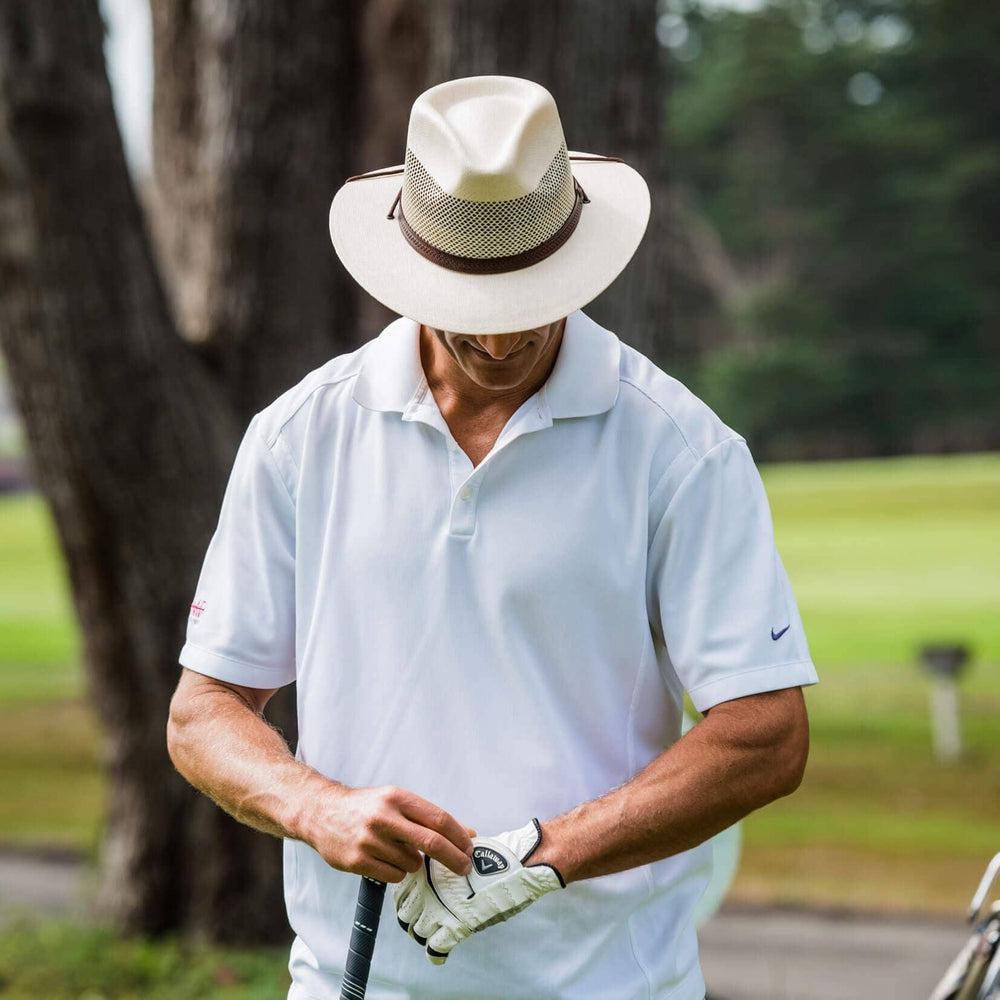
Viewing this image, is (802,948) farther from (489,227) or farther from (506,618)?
(489,227)

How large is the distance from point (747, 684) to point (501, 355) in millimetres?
546

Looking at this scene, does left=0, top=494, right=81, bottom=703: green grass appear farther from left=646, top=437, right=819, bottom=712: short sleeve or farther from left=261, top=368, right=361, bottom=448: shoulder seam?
left=646, top=437, right=819, bottom=712: short sleeve

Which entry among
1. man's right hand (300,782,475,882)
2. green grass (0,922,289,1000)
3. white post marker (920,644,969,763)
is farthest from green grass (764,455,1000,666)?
man's right hand (300,782,475,882)

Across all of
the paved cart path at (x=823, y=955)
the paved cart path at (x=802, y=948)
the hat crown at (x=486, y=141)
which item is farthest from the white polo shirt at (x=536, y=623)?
the paved cart path at (x=823, y=955)

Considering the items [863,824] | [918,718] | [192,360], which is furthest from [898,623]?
[192,360]

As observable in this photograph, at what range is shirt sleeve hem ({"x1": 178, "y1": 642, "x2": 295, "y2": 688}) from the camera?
218cm

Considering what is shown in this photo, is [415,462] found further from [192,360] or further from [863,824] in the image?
[863,824]

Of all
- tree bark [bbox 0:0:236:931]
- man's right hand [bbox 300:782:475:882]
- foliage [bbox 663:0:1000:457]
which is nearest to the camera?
man's right hand [bbox 300:782:475:882]

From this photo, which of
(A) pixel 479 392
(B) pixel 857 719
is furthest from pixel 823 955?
(B) pixel 857 719

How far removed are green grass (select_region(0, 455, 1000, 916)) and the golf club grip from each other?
584 centimetres

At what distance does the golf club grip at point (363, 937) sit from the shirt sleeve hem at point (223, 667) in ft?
1.14

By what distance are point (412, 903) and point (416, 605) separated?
39cm

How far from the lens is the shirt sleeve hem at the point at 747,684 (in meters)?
2.00

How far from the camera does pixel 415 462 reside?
2.11 m
